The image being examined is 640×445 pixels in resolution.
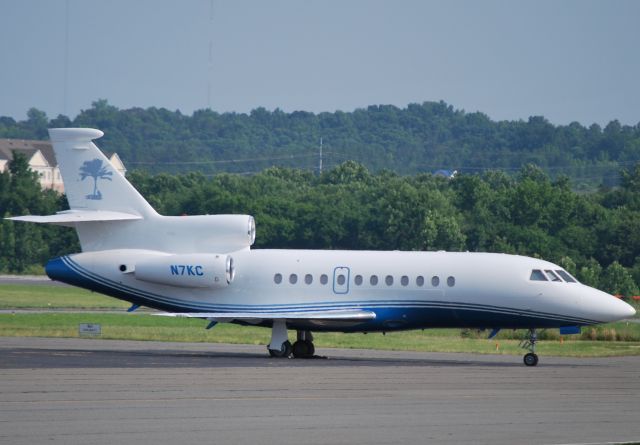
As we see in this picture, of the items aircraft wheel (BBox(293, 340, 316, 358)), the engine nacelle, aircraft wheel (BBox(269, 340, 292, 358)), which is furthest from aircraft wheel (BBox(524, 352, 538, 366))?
the engine nacelle

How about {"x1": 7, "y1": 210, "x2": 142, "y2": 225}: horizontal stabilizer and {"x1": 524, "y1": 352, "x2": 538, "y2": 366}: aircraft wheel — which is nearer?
{"x1": 524, "y1": 352, "x2": 538, "y2": 366}: aircraft wheel

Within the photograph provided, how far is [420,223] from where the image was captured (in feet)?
266

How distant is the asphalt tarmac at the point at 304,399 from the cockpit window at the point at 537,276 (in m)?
2.26

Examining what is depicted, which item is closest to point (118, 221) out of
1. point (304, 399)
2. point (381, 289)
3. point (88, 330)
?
point (88, 330)

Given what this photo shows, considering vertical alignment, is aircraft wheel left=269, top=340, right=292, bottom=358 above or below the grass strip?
above

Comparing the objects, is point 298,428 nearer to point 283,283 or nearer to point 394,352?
point 283,283

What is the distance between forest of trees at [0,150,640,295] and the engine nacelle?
130 ft

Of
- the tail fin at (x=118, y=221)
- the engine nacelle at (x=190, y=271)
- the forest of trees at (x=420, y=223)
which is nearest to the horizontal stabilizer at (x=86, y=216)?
the tail fin at (x=118, y=221)

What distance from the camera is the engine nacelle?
33.5 m

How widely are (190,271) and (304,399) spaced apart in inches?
447

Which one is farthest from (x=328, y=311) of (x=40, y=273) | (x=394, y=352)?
(x=40, y=273)

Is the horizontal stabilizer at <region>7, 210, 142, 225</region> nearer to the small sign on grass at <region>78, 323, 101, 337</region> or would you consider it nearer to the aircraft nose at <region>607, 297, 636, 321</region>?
the small sign on grass at <region>78, 323, 101, 337</region>

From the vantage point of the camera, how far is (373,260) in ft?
110

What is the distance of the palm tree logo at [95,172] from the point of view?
113ft
